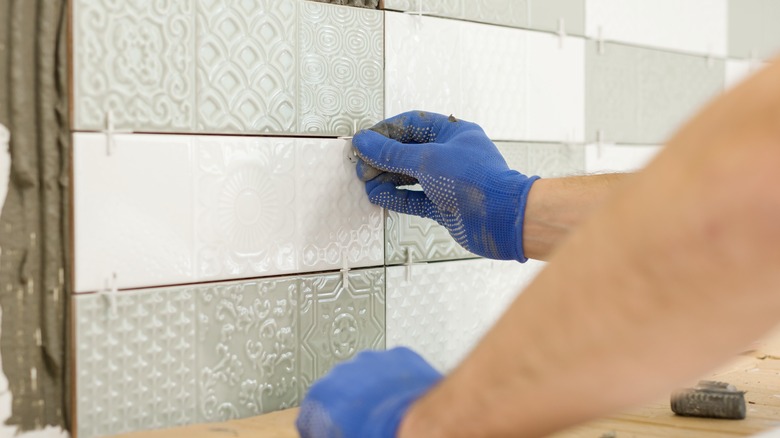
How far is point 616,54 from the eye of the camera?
85.4 inches

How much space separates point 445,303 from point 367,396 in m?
0.97

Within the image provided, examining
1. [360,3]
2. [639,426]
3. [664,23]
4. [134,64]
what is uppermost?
[664,23]

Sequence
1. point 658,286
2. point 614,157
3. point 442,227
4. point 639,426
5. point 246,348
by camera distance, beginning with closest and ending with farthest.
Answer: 1. point 658,286
2. point 639,426
3. point 246,348
4. point 442,227
5. point 614,157

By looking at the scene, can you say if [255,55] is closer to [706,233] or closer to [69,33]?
[69,33]

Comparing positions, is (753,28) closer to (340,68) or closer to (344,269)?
(340,68)

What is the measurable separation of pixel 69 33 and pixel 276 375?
2.34 feet

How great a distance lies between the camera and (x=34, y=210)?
4.25 feet

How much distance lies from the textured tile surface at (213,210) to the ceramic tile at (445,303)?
12 centimetres

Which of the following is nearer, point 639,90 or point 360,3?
point 360,3

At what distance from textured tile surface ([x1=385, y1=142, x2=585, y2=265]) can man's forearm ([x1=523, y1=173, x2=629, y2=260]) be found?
0.28 m

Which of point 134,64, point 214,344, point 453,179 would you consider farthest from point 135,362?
point 453,179

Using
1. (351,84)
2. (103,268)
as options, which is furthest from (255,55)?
(103,268)

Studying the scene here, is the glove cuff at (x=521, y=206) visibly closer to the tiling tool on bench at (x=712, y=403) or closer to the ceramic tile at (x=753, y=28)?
the tiling tool on bench at (x=712, y=403)

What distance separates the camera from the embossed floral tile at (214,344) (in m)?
1.36
